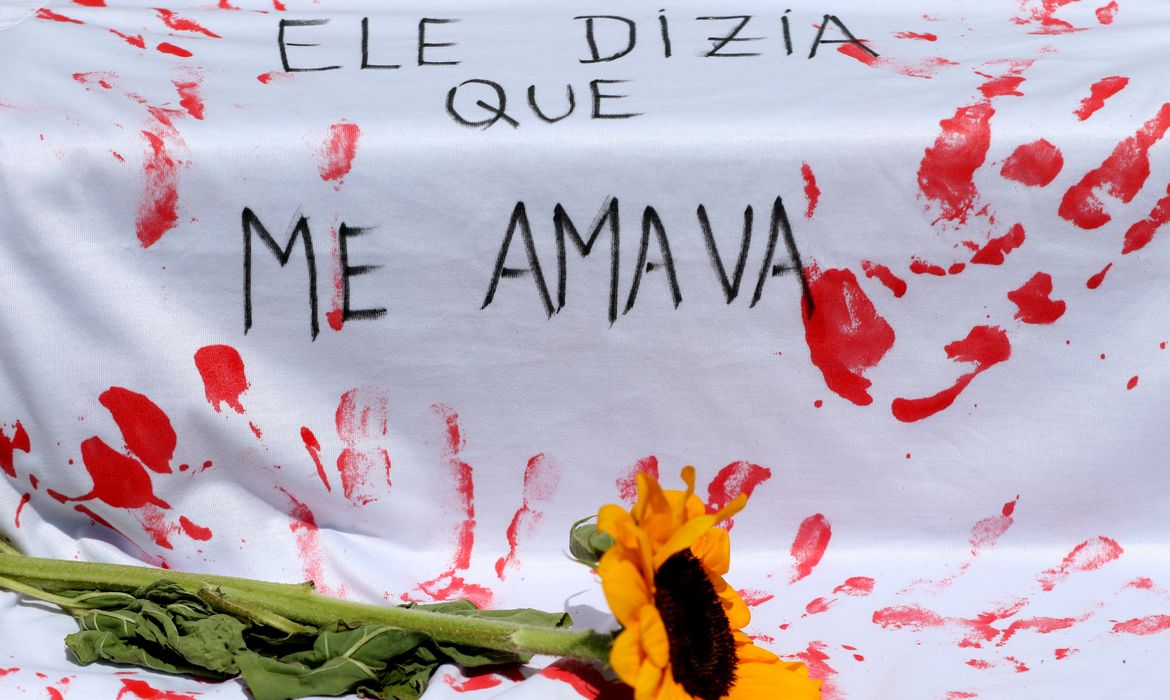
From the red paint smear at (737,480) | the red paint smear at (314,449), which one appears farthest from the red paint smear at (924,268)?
the red paint smear at (314,449)

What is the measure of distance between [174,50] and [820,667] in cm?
79

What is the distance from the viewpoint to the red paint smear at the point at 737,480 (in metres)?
1.00

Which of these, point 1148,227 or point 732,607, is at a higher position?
point 1148,227

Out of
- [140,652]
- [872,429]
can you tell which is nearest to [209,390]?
[140,652]

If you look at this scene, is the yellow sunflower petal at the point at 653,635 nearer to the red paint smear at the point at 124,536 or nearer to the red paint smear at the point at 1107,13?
the red paint smear at the point at 124,536

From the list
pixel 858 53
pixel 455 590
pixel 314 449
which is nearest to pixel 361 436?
pixel 314 449

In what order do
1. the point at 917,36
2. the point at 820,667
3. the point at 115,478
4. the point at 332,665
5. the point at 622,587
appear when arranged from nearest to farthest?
the point at 622,587
the point at 332,665
the point at 820,667
the point at 115,478
the point at 917,36

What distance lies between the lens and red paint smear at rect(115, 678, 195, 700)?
776 mm

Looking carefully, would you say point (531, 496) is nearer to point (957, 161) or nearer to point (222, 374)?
point (222, 374)

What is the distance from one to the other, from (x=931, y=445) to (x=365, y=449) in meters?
0.51

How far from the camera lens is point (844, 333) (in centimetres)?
97

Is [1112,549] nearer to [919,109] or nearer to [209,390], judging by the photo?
[919,109]

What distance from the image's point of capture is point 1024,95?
0.96 metres

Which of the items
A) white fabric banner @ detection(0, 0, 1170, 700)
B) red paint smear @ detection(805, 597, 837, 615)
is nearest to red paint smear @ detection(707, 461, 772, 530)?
white fabric banner @ detection(0, 0, 1170, 700)
